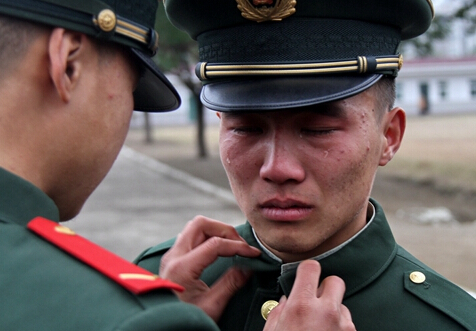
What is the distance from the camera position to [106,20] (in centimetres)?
128

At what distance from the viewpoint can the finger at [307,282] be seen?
1.45m

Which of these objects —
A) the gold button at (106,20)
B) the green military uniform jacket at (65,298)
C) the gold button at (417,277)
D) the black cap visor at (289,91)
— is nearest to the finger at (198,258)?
the black cap visor at (289,91)

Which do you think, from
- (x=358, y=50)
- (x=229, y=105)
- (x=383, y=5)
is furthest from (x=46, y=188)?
(x=383, y=5)

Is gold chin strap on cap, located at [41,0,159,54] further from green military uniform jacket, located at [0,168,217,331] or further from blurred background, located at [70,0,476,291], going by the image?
blurred background, located at [70,0,476,291]

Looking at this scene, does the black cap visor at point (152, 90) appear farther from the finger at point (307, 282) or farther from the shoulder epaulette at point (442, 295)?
the shoulder epaulette at point (442, 295)

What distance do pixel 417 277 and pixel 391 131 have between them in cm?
46

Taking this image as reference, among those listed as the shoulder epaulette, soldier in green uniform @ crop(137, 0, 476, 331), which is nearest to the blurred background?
the shoulder epaulette

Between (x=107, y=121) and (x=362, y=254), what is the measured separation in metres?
0.89

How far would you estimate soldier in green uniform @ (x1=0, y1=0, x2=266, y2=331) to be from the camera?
3.40ft

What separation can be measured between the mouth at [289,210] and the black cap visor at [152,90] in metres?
0.42

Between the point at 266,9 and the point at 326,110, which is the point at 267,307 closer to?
the point at 326,110

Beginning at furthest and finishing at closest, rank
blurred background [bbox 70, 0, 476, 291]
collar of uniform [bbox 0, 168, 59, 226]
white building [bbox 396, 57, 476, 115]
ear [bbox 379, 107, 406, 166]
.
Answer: white building [bbox 396, 57, 476, 115] < blurred background [bbox 70, 0, 476, 291] < ear [bbox 379, 107, 406, 166] < collar of uniform [bbox 0, 168, 59, 226]

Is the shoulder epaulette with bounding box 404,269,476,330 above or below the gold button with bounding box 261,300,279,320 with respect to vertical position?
above

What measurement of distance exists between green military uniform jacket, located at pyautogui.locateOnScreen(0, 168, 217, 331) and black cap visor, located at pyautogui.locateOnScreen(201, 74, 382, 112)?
67 centimetres
